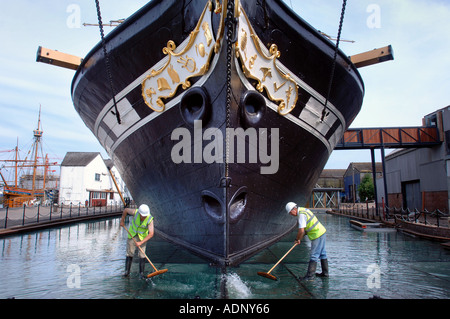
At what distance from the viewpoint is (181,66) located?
191 inches

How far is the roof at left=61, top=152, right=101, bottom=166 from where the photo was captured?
31.6 m

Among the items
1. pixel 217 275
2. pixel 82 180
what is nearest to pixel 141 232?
pixel 217 275

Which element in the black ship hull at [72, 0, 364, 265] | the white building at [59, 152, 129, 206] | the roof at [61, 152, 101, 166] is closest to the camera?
the black ship hull at [72, 0, 364, 265]

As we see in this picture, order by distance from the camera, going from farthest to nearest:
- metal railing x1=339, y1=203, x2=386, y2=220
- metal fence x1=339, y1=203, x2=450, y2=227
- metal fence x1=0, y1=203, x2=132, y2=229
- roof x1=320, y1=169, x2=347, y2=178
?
roof x1=320, y1=169, x2=347, y2=178 < metal railing x1=339, y1=203, x2=386, y2=220 < metal fence x1=0, y1=203, x2=132, y2=229 < metal fence x1=339, y1=203, x2=450, y2=227

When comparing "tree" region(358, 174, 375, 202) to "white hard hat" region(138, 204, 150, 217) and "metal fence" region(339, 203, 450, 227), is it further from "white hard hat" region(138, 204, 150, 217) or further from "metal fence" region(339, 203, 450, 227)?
"white hard hat" region(138, 204, 150, 217)

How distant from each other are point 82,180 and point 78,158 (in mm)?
3038

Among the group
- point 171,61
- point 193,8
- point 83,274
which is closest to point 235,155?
point 171,61

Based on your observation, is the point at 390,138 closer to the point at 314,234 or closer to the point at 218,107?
the point at 314,234

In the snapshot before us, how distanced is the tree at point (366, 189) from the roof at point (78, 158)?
3578cm

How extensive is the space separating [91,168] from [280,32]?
31.7m

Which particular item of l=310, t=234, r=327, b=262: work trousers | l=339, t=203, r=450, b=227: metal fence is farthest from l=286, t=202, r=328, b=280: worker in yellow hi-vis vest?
l=339, t=203, r=450, b=227: metal fence

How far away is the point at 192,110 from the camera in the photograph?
4949mm

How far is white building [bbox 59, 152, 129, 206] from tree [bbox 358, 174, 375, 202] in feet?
111
